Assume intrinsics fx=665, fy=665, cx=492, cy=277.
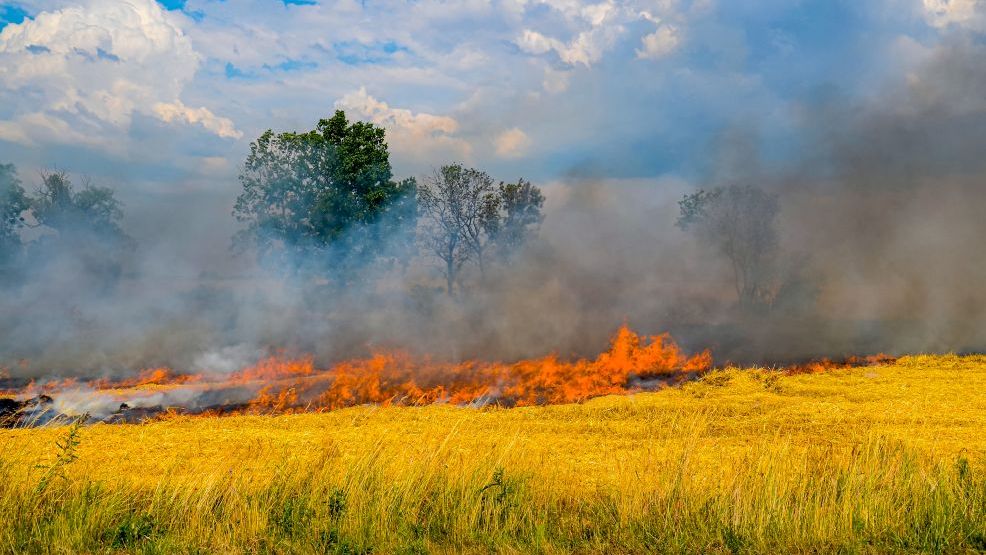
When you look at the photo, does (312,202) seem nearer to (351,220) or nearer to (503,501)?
(351,220)

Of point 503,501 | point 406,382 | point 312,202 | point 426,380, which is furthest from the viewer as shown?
point 312,202

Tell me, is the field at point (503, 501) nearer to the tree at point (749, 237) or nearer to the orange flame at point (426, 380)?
the orange flame at point (426, 380)

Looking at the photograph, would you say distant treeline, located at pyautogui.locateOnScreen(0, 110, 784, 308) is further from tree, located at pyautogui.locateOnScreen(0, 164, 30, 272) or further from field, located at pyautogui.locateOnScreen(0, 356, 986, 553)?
field, located at pyautogui.locateOnScreen(0, 356, 986, 553)

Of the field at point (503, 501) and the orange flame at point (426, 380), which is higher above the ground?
the field at point (503, 501)

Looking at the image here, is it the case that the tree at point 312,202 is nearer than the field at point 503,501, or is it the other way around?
the field at point 503,501

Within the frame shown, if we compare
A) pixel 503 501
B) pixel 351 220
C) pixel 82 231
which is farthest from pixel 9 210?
pixel 503 501

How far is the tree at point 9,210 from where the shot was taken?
38.2 m

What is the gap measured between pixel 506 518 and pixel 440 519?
0.74m

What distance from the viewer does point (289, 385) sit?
1833 cm

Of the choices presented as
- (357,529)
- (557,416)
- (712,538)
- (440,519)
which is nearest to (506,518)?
(440,519)

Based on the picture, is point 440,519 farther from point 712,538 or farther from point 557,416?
point 557,416

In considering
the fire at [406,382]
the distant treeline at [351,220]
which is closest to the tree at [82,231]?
the distant treeline at [351,220]

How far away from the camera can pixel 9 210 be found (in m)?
39.3

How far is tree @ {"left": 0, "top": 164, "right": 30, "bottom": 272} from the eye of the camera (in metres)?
38.2
